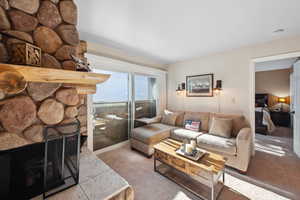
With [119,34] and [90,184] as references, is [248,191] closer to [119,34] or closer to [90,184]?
[90,184]

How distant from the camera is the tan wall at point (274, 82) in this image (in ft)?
17.8

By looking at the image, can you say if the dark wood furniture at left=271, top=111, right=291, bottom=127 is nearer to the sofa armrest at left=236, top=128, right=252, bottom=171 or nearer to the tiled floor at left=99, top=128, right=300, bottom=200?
the tiled floor at left=99, top=128, right=300, bottom=200

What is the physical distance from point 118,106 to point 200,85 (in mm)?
2498

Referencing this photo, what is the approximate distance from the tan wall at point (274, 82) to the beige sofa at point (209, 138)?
469 cm

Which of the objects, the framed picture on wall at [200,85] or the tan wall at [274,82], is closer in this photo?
the framed picture on wall at [200,85]

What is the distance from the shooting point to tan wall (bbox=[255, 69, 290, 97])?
542 centimetres

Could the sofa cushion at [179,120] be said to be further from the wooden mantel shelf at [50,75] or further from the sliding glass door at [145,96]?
the wooden mantel shelf at [50,75]

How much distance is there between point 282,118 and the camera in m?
4.95

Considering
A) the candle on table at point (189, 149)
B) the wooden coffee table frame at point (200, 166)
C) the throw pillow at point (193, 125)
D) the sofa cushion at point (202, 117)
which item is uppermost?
the sofa cushion at point (202, 117)

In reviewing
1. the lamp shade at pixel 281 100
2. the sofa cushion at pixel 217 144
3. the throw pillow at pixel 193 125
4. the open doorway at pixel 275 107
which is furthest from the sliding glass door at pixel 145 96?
the lamp shade at pixel 281 100

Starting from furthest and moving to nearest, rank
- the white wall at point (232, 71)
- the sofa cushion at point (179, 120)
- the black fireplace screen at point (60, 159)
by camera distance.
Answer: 1. the sofa cushion at point (179, 120)
2. the white wall at point (232, 71)
3. the black fireplace screen at point (60, 159)

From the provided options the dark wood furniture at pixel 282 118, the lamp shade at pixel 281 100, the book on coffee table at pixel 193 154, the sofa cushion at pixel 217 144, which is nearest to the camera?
the book on coffee table at pixel 193 154

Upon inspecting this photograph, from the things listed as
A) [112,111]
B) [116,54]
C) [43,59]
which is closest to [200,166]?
[43,59]

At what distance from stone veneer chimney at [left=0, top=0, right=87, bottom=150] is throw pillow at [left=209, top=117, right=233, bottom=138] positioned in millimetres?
2774
